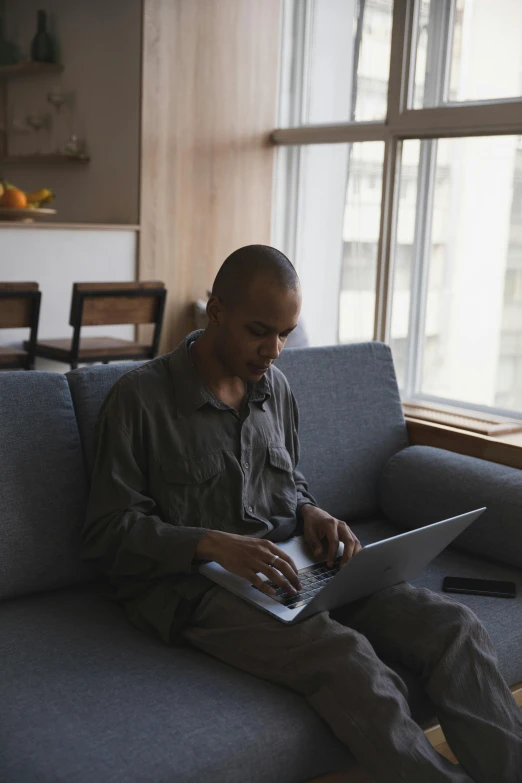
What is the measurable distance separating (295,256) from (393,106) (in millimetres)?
1121

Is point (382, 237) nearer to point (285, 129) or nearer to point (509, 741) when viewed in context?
point (285, 129)

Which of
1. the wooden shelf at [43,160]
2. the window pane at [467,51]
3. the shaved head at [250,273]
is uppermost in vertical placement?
the window pane at [467,51]

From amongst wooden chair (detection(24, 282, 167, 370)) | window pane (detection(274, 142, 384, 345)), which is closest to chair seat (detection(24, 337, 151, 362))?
wooden chair (detection(24, 282, 167, 370))

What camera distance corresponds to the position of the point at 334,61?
4508 mm

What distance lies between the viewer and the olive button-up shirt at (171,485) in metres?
1.67

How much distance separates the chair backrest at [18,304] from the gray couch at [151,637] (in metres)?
1.48

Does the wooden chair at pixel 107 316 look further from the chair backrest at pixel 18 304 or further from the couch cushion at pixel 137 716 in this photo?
the couch cushion at pixel 137 716

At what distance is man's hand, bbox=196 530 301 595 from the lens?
5.12ft

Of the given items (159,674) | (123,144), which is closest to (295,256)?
(123,144)

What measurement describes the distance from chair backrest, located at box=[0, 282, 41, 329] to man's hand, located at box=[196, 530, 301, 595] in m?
2.08

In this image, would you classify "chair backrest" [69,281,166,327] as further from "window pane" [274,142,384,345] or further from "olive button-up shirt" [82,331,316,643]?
"olive button-up shirt" [82,331,316,643]

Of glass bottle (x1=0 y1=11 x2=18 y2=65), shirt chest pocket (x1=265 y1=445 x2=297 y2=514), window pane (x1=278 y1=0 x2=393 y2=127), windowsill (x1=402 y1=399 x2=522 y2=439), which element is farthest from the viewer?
glass bottle (x1=0 y1=11 x2=18 y2=65)

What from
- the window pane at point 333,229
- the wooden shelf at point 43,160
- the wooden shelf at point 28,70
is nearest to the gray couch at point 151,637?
the window pane at point 333,229

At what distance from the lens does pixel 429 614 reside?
5.45 ft
